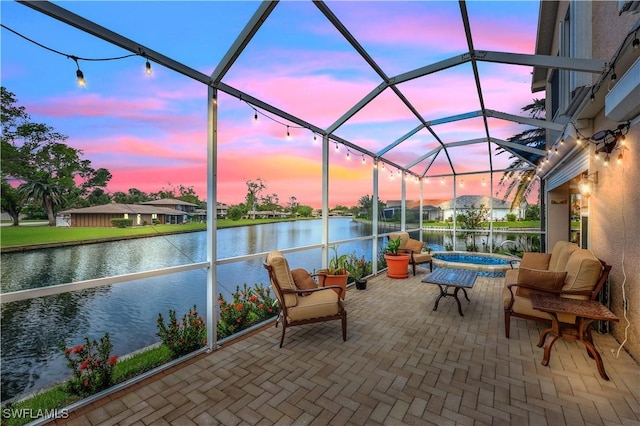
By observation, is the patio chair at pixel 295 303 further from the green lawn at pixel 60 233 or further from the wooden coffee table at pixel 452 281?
the wooden coffee table at pixel 452 281

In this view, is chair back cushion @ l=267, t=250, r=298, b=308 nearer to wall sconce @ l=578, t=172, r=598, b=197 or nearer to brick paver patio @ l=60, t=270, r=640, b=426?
brick paver patio @ l=60, t=270, r=640, b=426

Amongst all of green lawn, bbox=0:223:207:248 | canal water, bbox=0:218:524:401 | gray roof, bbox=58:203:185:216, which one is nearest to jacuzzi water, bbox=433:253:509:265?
canal water, bbox=0:218:524:401

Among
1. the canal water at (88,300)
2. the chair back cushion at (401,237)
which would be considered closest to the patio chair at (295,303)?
the canal water at (88,300)

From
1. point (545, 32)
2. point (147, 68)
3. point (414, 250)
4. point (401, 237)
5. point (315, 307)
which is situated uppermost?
point (545, 32)

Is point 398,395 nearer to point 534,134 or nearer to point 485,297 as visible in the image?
point 485,297

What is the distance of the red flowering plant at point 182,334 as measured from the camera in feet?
10.3

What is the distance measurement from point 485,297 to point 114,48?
6825 millimetres

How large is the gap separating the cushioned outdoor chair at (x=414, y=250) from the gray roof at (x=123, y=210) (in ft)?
19.2

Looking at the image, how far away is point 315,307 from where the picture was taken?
346 centimetres

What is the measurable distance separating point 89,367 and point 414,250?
6.98 metres

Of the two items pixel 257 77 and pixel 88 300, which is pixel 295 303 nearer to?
pixel 88 300

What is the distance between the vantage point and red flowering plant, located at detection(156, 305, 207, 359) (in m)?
3.13

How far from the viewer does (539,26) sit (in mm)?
7363

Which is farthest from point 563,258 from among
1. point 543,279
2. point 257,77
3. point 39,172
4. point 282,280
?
point 39,172
